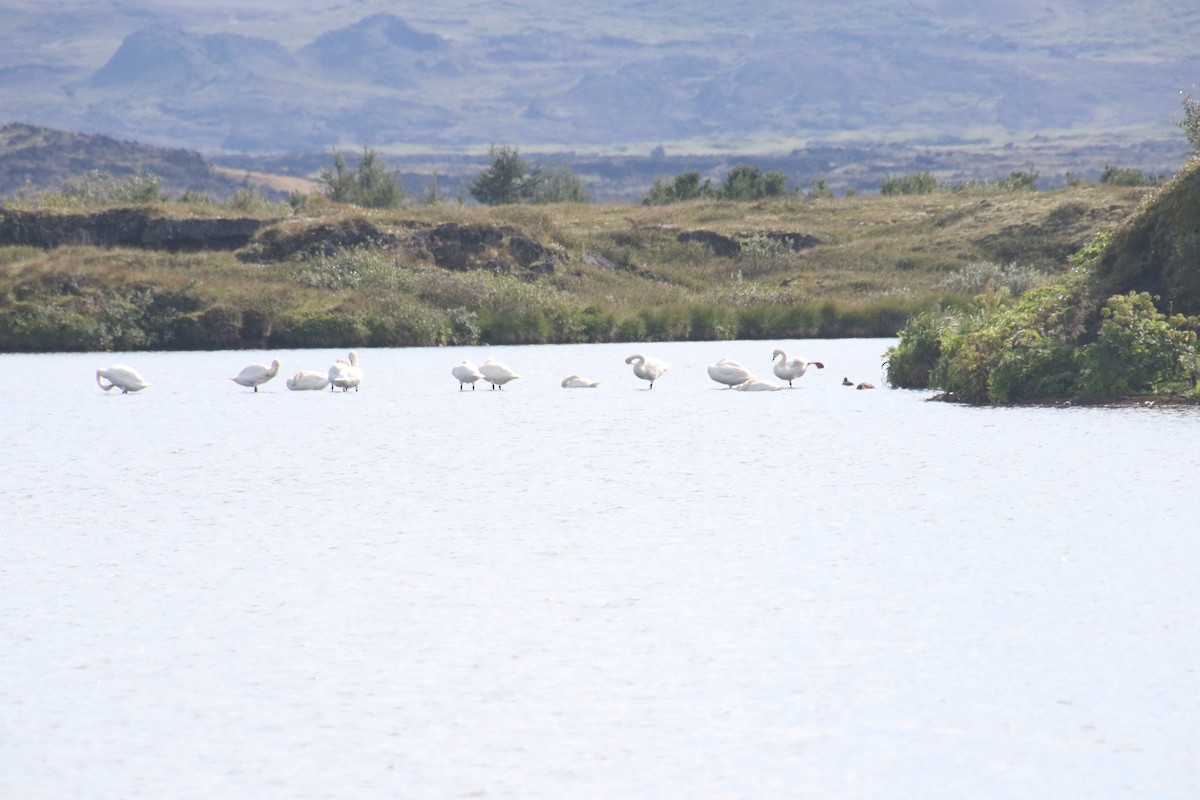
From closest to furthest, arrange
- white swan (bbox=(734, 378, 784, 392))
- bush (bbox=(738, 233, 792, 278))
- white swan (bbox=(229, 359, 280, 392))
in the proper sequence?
1. white swan (bbox=(734, 378, 784, 392))
2. white swan (bbox=(229, 359, 280, 392))
3. bush (bbox=(738, 233, 792, 278))

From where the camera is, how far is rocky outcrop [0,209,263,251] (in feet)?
171

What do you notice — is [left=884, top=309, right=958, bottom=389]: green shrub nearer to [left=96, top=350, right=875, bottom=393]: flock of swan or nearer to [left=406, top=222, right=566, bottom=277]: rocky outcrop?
[left=96, top=350, right=875, bottom=393]: flock of swan

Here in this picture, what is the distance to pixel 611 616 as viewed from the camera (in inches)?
419

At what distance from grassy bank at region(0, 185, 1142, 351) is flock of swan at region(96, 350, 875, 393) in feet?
45.1

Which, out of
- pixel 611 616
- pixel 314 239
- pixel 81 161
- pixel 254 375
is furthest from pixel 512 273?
pixel 81 161

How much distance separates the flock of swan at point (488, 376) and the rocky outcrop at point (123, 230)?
23306mm

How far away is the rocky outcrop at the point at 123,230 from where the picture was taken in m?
52.1

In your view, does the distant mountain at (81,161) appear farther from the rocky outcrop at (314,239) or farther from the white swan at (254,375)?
the white swan at (254,375)

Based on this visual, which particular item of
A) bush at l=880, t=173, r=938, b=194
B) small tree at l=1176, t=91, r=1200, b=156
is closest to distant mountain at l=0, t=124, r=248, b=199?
bush at l=880, t=173, r=938, b=194

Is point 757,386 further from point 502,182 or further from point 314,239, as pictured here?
point 502,182

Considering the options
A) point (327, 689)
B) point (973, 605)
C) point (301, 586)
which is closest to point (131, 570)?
point (301, 586)

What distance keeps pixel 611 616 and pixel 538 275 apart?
4138 cm

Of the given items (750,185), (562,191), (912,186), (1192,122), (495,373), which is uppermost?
(912,186)

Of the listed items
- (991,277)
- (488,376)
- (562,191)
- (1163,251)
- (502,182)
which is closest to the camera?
(1163,251)
